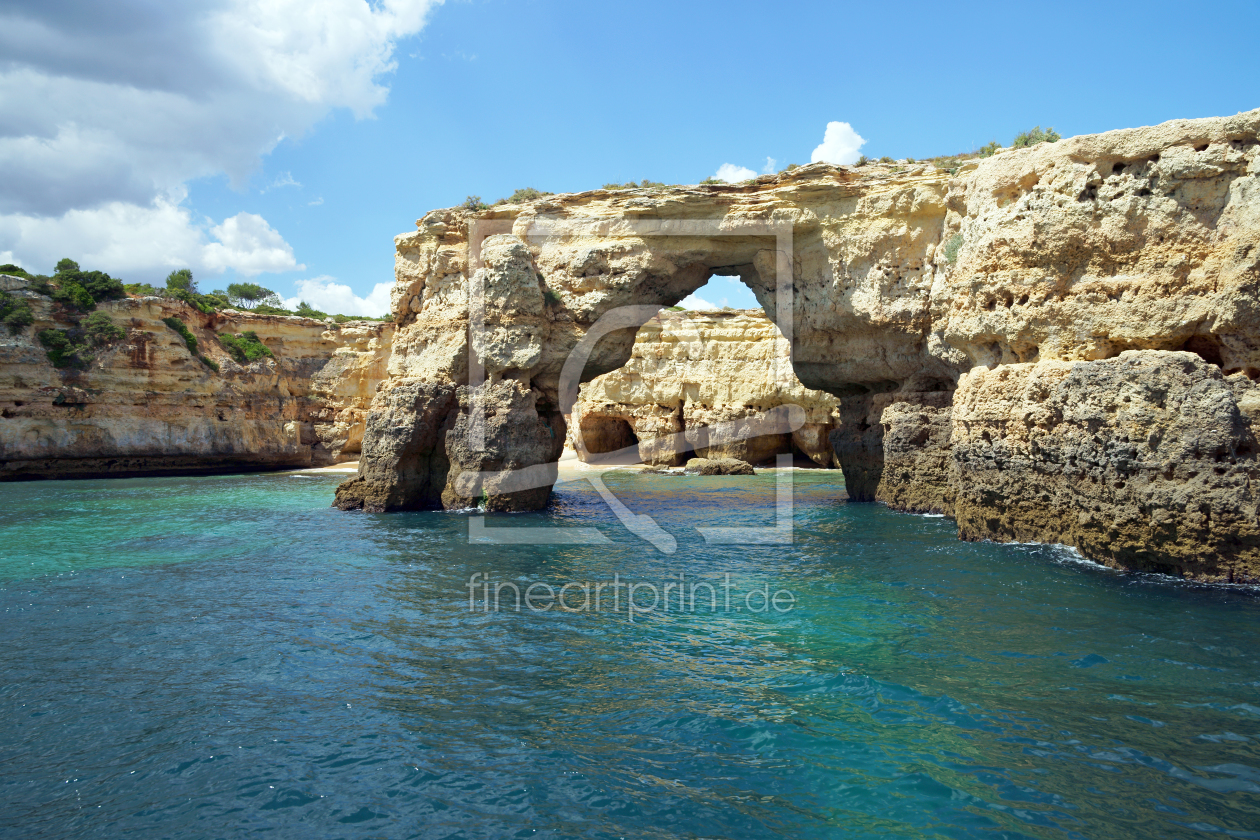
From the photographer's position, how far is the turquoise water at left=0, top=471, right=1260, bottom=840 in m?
5.23

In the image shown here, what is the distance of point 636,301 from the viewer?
915 inches

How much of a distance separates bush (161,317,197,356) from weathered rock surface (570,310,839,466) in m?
21.7

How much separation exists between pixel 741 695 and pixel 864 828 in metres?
2.30

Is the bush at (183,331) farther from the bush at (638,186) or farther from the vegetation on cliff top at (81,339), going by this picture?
the bush at (638,186)

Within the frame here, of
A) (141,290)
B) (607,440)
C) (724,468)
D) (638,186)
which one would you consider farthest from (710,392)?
(141,290)

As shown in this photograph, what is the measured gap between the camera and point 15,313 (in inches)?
1303

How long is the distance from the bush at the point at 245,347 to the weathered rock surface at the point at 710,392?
1904cm

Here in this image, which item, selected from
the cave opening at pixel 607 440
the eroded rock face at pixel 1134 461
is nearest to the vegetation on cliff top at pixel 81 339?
the cave opening at pixel 607 440

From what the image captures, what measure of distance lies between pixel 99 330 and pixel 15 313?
321 centimetres

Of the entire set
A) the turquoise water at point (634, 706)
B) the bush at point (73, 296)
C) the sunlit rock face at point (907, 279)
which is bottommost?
the turquoise water at point (634, 706)

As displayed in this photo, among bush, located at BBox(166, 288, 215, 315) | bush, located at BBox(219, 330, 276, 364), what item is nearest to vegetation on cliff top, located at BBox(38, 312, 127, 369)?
bush, located at BBox(166, 288, 215, 315)

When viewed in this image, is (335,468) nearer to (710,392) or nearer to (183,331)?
(183,331)

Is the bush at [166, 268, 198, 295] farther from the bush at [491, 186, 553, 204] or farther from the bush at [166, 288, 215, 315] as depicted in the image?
the bush at [491, 186, 553, 204]

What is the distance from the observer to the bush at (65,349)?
1329 inches
